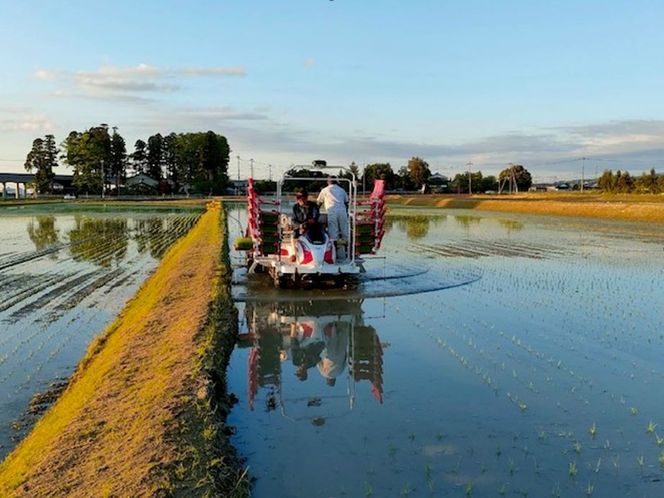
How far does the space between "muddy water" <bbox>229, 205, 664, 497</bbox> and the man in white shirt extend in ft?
3.95

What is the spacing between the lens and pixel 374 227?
1197 centimetres

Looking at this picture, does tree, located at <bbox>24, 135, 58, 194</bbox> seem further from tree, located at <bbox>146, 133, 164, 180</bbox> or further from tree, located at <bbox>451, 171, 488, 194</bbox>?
tree, located at <bbox>451, 171, 488, 194</bbox>

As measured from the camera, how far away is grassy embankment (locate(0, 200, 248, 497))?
141 inches

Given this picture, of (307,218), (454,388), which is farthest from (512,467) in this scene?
(307,218)

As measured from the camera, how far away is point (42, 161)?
7275cm

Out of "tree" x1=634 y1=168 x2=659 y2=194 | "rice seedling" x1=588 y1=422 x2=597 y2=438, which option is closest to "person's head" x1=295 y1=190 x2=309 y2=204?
"rice seedling" x1=588 y1=422 x2=597 y2=438

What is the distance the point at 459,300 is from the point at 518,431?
557 centimetres

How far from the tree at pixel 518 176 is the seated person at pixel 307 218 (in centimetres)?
7987

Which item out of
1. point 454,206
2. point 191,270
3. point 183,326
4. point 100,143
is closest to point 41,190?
point 100,143

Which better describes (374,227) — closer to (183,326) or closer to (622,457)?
(183,326)

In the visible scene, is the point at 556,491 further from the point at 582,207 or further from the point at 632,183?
the point at 632,183

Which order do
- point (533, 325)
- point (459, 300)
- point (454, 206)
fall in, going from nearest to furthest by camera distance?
point (533, 325)
point (459, 300)
point (454, 206)

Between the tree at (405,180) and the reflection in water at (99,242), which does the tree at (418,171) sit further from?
the reflection in water at (99,242)

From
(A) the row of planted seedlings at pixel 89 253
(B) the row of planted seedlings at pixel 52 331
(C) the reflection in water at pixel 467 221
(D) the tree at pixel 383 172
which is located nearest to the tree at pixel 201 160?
(D) the tree at pixel 383 172
